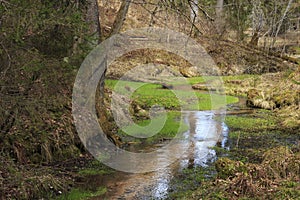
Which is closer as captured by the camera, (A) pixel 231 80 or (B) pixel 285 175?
(B) pixel 285 175

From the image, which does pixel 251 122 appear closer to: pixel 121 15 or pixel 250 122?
pixel 250 122

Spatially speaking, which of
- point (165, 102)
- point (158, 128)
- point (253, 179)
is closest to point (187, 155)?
point (158, 128)

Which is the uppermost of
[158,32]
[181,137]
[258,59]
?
[158,32]

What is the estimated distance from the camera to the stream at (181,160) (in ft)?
23.2

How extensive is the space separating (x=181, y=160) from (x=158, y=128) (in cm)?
334

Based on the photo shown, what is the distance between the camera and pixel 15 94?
239 inches

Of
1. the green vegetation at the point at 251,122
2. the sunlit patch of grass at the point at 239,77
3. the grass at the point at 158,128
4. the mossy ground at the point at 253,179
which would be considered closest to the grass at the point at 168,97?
the grass at the point at 158,128

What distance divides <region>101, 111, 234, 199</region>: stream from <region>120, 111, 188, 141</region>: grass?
0.35m

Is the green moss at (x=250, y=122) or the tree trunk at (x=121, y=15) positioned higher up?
the tree trunk at (x=121, y=15)

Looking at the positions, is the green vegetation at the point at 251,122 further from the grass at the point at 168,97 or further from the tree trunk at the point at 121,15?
the tree trunk at the point at 121,15

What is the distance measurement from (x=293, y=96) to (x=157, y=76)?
8.89 m

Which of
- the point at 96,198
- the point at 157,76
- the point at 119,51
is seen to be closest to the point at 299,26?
the point at 157,76

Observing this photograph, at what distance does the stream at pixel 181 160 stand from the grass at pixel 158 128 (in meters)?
0.35

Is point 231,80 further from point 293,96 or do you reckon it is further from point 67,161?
point 67,161
